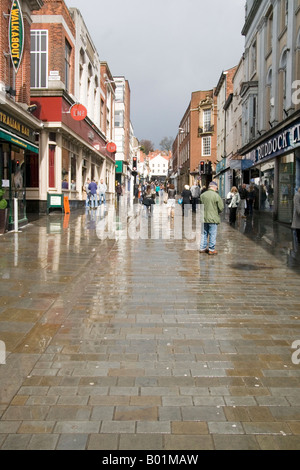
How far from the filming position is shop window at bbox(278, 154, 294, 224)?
17.8 metres

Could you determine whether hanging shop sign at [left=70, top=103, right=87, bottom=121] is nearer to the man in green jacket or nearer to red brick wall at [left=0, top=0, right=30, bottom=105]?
red brick wall at [left=0, top=0, right=30, bottom=105]

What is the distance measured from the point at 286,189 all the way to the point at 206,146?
39851 mm

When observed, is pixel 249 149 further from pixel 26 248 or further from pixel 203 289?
pixel 203 289

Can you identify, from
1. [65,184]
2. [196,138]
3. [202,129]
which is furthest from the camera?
[196,138]

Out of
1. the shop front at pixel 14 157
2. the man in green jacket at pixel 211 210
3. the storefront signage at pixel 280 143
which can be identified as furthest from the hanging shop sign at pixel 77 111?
the man in green jacket at pixel 211 210

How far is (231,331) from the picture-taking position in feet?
15.8

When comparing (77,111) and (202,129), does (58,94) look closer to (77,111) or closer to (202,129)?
(77,111)

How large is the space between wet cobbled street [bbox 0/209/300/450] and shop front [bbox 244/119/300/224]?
9.41m

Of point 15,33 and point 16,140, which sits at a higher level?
point 15,33

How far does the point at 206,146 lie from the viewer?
188 feet

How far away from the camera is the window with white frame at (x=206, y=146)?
187 ft

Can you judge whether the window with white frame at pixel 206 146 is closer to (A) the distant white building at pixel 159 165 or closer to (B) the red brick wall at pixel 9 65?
(B) the red brick wall at pixel 9 65

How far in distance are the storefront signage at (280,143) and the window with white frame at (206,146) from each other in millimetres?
34048

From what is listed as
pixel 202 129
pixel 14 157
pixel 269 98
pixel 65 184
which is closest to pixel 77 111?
pixel 65 184
